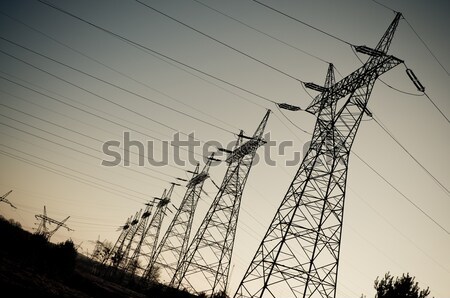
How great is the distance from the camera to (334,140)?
1320 cm

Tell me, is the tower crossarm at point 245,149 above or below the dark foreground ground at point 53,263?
above

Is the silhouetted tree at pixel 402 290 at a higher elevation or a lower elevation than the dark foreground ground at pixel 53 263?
higher

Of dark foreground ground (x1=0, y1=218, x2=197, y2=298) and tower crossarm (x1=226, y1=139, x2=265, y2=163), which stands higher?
tower crossarm (x1=226, y1=139, x2=265, y2=163)

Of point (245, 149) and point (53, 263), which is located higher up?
point (245, 149)

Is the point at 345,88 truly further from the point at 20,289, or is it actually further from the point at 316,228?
the point at 20,289

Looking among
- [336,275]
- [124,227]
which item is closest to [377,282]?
[336,275]

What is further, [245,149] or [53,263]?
[245,149]

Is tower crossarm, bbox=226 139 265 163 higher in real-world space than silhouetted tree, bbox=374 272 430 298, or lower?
higher

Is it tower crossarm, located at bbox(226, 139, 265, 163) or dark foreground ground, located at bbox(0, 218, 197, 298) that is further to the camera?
tower crossarm, located at bbox(226, 139, 265, 163)

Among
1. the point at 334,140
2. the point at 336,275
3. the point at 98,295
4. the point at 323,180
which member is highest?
the point at 334,140

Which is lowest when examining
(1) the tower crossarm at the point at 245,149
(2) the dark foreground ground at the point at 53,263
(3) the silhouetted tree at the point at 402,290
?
(2) the dark foreground ground at the point at 53,263

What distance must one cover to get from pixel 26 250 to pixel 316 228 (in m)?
19.2

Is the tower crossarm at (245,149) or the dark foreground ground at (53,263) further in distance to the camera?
the tower crossarm at (245,149)

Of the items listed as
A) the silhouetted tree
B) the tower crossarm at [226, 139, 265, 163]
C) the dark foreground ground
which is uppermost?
the tower crossarm at [226, 139, 265, 163]
